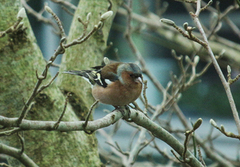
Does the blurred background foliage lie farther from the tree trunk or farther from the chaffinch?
the tree trunk

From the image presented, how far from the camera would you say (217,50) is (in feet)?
17.3

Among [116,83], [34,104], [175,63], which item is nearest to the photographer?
[34,104]

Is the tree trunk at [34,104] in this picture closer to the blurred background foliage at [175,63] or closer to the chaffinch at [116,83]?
the chaffinch at [116,83]

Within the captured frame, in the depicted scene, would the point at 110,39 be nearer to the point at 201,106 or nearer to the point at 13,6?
the point at 201,106

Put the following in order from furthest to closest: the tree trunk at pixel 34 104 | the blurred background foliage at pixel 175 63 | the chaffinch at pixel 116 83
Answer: the blurred background foliage at pixel 175 63
the chaffinch at pixel 116 83
the tree trunk at pixel 34 104

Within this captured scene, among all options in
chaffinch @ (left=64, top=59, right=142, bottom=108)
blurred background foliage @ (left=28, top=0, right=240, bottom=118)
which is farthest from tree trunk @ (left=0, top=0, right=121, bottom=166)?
blurred background foliage @ (left=28, top=0, right=240, bottom=118)

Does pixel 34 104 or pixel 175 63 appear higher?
pixel 34 104

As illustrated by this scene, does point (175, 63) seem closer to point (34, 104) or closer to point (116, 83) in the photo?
point (116, 83)

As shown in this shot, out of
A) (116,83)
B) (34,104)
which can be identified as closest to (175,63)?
(116,83)

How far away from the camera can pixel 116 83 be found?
2.65m

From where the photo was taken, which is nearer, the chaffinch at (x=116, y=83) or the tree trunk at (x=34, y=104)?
the tree trunk at (x=34, y=104)

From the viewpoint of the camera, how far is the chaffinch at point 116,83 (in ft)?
8.29

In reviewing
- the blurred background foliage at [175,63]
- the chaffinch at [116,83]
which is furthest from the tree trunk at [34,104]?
the blurred background foliage at [175,63]

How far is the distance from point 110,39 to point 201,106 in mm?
2808
